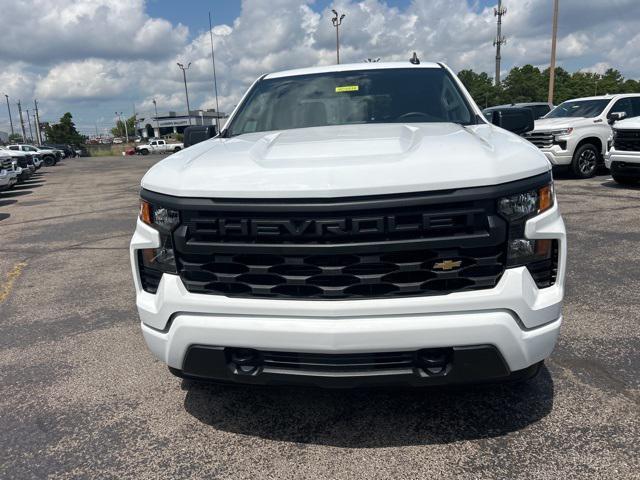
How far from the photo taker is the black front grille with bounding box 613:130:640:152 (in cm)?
923

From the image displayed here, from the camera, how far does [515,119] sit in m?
3.58

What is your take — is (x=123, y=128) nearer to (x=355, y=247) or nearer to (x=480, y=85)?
(x=480, y=85)

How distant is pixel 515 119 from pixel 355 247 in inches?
81.2

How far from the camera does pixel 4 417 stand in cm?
289

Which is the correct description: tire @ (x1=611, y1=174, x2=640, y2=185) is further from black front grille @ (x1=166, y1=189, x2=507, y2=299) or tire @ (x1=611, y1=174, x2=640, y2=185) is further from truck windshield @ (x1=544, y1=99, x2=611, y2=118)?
black front grille @ (x1=166, y1=189, x2=507, y2=299)

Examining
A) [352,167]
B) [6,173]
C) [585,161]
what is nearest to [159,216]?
[352,167]

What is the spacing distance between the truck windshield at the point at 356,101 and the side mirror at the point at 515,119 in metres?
0.25

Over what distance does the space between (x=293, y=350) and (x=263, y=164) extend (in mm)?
825

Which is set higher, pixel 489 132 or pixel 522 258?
pixel 489 132

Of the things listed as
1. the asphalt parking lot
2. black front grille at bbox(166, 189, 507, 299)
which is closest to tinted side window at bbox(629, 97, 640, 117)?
the asphalt parking lot

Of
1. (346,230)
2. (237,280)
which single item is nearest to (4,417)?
(237,280)

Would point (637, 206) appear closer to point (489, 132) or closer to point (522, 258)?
point (489, 132)

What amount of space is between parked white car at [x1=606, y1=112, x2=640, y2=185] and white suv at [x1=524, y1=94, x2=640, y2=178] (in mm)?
1576

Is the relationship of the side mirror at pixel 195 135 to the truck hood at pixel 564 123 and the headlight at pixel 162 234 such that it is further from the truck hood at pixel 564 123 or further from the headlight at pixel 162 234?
the truck hood at pixel 564 123
